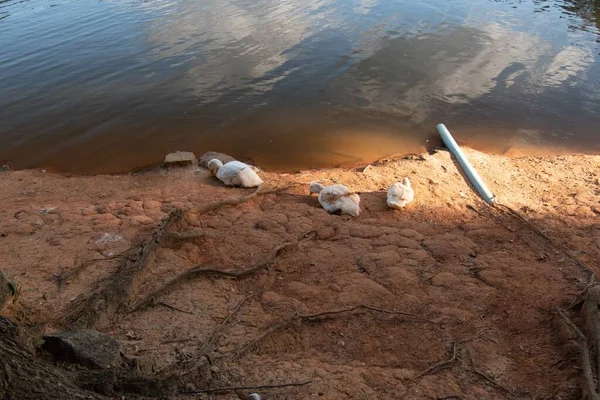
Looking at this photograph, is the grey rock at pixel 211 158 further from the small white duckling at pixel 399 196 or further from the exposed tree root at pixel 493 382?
the exposed tree root at pixel 493 382

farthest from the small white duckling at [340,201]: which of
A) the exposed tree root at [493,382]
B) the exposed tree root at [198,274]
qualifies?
the exposed tree root at [493,382]

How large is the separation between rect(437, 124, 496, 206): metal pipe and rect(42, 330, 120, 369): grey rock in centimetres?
504

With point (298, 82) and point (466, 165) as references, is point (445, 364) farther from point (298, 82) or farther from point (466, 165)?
point (298, 82)

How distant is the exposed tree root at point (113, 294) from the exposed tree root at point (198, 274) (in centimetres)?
17

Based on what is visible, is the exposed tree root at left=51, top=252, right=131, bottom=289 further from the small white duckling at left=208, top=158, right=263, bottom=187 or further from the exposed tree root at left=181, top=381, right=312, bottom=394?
the small white duckling at left=208, top=158, right=263, bottom=187

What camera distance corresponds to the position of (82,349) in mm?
2732

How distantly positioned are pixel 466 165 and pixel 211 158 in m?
3.88

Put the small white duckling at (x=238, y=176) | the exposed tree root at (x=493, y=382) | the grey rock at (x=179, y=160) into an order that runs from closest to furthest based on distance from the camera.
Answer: the exposed tree root at (x=493, y=382) < the small white duckling at (x=238, y=176) < the grey rock at (x=179, y=160)

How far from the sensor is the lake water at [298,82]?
8352 millimetres

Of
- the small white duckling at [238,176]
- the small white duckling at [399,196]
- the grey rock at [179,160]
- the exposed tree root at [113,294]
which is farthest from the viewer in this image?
the grey rock at [179,160]

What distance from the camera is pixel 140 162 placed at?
26.1 ft

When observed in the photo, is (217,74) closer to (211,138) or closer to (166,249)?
(211,138)

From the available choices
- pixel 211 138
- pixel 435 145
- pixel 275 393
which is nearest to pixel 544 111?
pixel 435 145

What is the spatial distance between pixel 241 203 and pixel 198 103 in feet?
14.1
